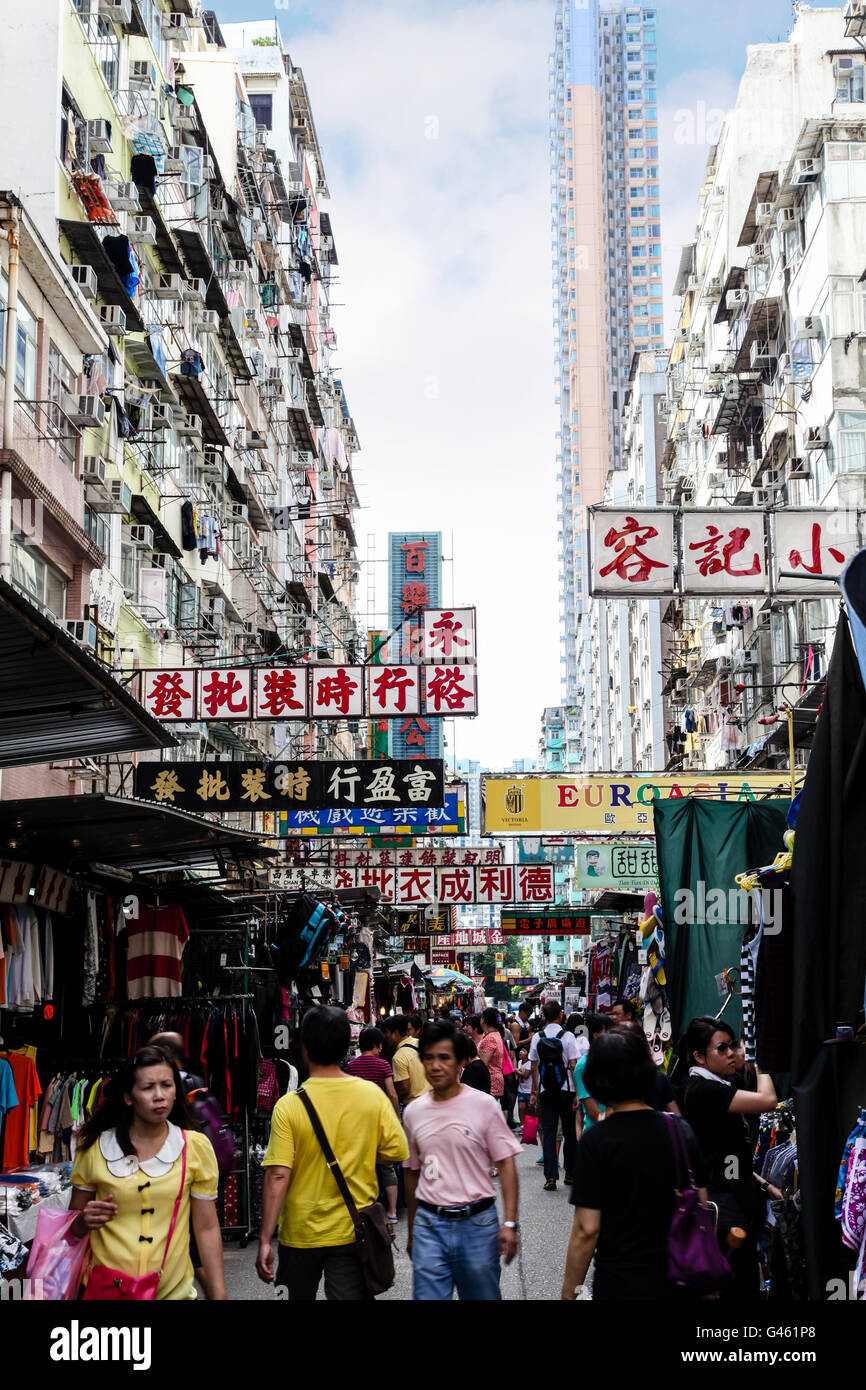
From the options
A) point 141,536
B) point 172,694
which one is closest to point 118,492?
point 141,536

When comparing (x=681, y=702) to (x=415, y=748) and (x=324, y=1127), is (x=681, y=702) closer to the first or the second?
(x=415, y=748)

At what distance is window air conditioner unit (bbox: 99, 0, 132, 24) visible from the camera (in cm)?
2117

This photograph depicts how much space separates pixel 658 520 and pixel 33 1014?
5.73m

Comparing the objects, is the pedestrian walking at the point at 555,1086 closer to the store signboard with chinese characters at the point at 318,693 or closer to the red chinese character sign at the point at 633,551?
the store signboard with chinese characters at the point at 318,693

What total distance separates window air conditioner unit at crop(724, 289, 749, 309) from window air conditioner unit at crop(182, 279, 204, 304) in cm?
1303

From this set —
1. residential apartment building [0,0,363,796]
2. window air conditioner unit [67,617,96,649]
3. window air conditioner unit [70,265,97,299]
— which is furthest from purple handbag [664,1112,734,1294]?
window air conditioner unit [70,265,97,299]

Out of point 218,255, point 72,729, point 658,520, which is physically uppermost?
point 218,255

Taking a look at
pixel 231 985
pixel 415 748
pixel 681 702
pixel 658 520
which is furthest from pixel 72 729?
pixel 681 702

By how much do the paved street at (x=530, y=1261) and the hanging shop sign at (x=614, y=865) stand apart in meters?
6.26

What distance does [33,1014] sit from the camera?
31.7 ft

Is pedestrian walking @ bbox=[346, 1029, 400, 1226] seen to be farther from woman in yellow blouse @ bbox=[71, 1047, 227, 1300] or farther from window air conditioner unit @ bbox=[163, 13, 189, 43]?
window air conditioner unit @ bbox=[163, 13, 189, 43]

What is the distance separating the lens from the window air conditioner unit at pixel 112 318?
67.9 ft

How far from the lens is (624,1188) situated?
184 inches
